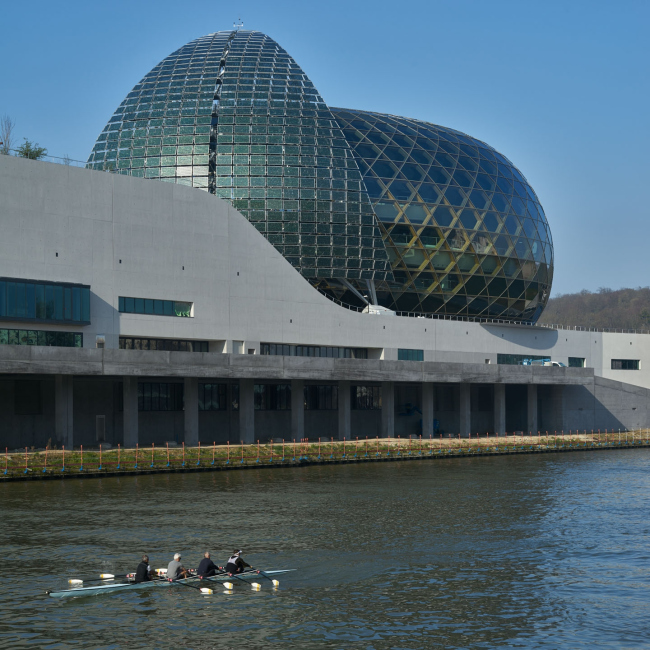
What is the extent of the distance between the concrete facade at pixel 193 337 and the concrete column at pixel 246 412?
0.41ft

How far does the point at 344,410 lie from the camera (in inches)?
Answer: 3433

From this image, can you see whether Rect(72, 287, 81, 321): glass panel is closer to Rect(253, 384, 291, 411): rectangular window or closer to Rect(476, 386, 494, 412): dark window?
Rect(253, 384, 291, 411): rectangular window

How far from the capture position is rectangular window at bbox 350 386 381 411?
3723 inches

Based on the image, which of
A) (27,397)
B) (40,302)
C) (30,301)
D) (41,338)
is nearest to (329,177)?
(40,302)

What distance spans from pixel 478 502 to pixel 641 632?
24290mm

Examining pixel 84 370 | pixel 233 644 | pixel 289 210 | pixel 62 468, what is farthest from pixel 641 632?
pixel 289 210

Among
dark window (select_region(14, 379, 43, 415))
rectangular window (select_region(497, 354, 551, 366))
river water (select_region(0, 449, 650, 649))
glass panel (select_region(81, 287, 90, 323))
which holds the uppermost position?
glass panel (select_region(81, 287, 90, 323))

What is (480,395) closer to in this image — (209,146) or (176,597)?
(209,146)

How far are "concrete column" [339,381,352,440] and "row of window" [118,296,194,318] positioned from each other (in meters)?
16.5

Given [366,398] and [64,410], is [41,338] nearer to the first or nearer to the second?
[64,410]

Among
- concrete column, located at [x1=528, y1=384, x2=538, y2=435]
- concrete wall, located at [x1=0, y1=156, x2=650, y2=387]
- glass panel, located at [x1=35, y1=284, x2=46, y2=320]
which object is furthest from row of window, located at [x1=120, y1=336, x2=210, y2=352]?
concrete column, located at [x1=528, y1=384, x2=538, y2=435]

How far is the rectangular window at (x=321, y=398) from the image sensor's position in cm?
9088

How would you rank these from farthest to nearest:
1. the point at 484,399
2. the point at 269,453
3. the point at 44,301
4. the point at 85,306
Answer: the point at 484,399 → the point at 269,453 → the point at 85,306 → the point at 44,301

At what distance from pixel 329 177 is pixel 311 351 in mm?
16346
